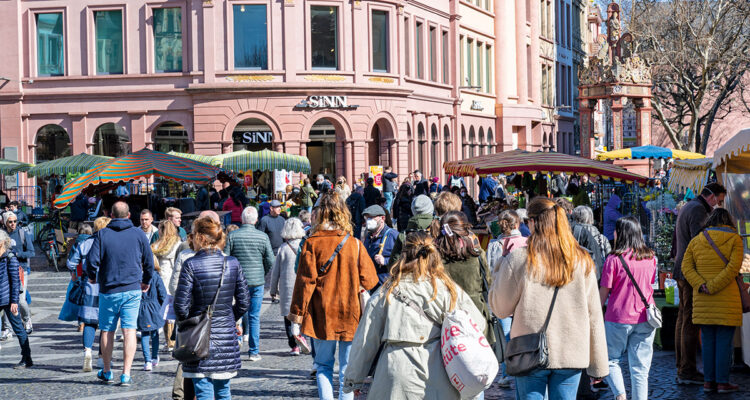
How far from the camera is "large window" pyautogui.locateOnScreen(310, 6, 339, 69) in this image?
37.2 metres

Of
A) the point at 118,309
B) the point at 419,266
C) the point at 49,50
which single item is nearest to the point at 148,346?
the point at 118,309

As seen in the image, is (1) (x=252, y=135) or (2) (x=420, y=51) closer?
(1) (x=252, y=135)

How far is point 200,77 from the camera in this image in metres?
36.6

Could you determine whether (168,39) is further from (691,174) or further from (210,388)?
(210,388)

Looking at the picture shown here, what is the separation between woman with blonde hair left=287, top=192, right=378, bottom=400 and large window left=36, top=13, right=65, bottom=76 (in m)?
31.4

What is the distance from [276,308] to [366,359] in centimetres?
1082

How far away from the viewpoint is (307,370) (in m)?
11.2

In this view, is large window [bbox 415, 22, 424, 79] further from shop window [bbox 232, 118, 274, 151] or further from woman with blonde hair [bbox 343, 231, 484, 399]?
woman with blonde hair [bbox 343, 231, 484, 399]

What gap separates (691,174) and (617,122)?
2950 cm

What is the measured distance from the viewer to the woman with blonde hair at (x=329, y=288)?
8.17 metres

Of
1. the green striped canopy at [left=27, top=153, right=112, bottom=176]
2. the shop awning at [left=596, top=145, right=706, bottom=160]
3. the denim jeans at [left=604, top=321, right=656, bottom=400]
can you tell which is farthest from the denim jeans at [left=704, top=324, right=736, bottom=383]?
the shop awning at [left=596, top=145, right=706, bottom=160]

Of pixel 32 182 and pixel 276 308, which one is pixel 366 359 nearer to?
pixel 276 308

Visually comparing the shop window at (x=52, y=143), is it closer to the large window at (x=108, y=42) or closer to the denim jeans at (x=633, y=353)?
the large window at (x=108, y=42)

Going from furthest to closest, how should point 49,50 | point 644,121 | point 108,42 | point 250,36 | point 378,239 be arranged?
point 644,121, point 49,50, point 108,42, point 250,36, point 378,239
